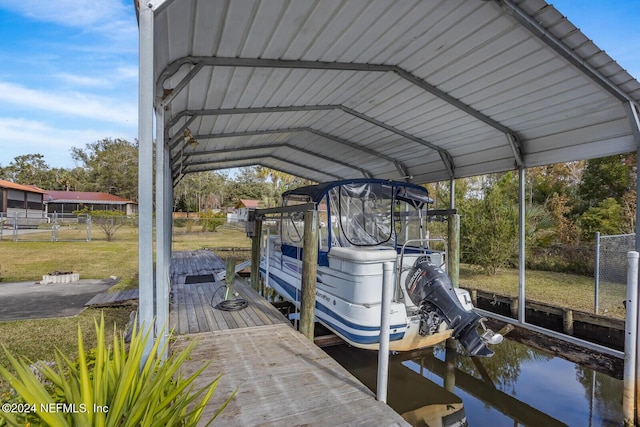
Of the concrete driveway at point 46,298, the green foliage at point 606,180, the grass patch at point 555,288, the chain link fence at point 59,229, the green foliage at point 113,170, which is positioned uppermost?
the green foliage at point 113,170

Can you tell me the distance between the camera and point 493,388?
4.66m

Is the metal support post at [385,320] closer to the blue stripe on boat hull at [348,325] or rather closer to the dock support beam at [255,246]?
the blue stripe on boat hull at [348,325]

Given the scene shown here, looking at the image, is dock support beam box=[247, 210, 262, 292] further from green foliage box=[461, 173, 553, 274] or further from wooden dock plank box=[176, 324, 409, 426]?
green foliage box=[461, 173, 553, 274]

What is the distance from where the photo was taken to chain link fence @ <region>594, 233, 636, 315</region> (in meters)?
5.45

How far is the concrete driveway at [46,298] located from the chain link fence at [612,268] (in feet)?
28.7

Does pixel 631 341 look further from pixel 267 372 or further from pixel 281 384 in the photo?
pixel 267 372

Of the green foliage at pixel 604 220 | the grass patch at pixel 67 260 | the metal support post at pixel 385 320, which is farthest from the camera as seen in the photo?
the green foliage at pixel 604 220

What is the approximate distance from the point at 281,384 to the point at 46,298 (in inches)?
236

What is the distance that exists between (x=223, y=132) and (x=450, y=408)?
636cm

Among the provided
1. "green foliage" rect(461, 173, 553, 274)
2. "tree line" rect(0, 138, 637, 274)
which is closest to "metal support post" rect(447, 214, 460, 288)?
"tree line" rect(0, 138, 637, 274)

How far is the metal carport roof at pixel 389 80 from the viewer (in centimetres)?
317

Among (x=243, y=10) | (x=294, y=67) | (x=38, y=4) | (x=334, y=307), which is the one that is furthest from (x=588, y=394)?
(x=38, y=4)

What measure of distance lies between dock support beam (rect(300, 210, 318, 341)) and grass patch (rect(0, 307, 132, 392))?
7.16 ft

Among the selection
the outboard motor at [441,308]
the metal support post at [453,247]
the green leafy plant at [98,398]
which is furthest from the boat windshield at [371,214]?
the green leafy plant at [98,398]
